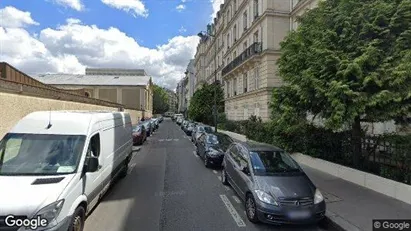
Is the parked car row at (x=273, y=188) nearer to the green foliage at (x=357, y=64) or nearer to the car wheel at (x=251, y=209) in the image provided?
the car wheel at (x=251, y=209)

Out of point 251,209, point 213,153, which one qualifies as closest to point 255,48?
point 213,153

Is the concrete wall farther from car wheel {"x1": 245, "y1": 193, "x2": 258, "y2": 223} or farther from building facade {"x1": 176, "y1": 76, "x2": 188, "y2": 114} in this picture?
building facade {"x1": 176, "y1": 76, "x2": 188, "y2": 114}

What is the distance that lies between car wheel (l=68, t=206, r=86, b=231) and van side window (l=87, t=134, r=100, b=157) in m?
1.06

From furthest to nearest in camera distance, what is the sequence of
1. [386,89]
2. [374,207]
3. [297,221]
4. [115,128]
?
[115,128]
[386,89]
[374,207]
[297,221]

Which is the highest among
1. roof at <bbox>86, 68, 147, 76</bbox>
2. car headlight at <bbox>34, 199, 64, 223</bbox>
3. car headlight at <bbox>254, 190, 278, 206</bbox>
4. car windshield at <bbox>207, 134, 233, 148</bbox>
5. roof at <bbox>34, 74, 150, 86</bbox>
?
roof at <bbox>86, 68, 147, 76</bbox>

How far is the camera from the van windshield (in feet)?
15.9

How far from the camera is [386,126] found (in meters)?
13.7

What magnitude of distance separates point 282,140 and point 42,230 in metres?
10.9

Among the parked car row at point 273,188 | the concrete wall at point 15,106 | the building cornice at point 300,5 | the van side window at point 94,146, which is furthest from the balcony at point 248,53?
the van side window at point 94,146

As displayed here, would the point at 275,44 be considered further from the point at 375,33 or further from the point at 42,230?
the point at 42,230

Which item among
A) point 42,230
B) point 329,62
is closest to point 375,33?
point 329,62

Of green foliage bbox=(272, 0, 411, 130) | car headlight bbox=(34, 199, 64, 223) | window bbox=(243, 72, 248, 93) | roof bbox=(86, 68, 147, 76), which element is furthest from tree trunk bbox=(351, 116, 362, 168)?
roof bbox=(86, 68, 147, 76)

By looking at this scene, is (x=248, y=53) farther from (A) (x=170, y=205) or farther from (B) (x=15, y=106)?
(A) (x=170, y=205)

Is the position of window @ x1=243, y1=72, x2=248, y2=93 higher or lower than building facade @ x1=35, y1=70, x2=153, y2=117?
lower
